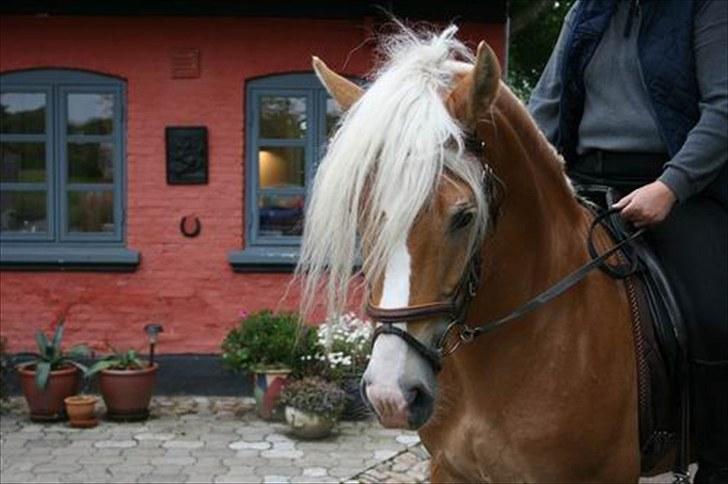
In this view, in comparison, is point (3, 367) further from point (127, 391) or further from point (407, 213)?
point (407, 213)

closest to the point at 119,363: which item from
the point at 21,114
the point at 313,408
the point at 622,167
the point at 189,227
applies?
the point at 189,227

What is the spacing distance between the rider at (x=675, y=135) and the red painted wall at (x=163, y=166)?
5.21 m

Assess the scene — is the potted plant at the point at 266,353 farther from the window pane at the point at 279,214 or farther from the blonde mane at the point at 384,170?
the blonde mane at the point at 384,170

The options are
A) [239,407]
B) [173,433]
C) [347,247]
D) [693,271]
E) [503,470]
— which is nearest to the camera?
[347,247]

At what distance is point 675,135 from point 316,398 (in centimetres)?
457

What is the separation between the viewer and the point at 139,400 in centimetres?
757

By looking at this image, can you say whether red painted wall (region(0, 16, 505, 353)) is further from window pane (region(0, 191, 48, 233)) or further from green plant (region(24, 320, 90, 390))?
green plant (region(24, 320, 90, 390))

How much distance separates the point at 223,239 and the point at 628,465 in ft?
19.8

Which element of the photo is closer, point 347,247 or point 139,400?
point 347,247

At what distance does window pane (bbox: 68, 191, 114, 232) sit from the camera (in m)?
8.45

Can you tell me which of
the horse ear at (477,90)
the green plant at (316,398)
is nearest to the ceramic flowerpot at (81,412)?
the green plant at (316,398)

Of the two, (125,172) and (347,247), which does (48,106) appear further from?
(347,247)

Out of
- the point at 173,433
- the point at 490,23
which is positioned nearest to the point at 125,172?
the point at 173,433

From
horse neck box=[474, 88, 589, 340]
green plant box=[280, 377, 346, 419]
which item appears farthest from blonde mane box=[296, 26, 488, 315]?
green plant box=[280, 377, 346, 419]
